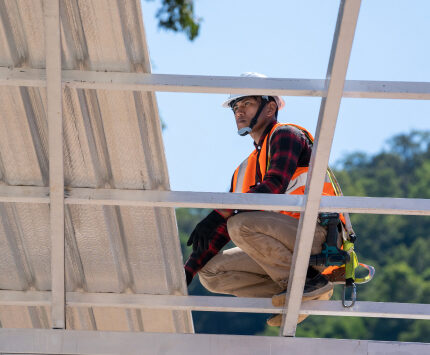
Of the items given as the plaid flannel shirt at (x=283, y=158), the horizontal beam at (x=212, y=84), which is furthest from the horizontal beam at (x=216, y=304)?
the horizontal beam at (x=212, y=84)

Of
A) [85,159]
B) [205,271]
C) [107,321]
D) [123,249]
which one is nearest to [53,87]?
[85,159]

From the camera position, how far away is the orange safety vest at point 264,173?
5.58 metres

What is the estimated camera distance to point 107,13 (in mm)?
4414

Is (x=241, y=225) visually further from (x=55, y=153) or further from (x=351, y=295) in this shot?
(x=55, y=153)

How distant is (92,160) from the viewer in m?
5.01

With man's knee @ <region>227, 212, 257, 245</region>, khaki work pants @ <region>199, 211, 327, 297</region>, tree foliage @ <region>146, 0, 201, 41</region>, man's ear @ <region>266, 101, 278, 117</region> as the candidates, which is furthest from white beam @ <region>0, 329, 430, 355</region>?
tree foliage @ <region>146, 0, 201, 41</region>

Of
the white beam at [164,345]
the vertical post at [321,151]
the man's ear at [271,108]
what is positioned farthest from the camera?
the man's ear at [271,108]

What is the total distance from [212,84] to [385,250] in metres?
69.4

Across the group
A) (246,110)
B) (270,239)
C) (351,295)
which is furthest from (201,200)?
(246,110)

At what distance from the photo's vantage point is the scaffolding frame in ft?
14.8

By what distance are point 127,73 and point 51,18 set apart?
1.81 feet

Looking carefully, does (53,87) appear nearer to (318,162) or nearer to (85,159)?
(85,159)

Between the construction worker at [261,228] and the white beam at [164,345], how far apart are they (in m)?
0.34

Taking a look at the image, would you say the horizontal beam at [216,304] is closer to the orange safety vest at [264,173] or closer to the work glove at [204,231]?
the work glove at [204,231]
